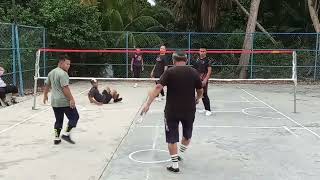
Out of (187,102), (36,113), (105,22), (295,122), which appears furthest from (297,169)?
(105,22)

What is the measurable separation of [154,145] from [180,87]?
2012mm

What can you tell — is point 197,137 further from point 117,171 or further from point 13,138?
point 13,138

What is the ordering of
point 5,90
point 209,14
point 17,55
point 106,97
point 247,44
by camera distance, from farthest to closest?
point 209,14
point 247,44
point 17,55
point 106,97
point 5,90

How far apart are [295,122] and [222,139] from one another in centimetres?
269

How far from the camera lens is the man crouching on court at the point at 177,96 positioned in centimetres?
689

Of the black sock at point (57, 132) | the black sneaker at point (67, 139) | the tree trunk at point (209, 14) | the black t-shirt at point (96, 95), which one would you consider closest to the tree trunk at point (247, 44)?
the tree trunk at point (209, 14)

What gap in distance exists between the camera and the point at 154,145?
8.62 meters

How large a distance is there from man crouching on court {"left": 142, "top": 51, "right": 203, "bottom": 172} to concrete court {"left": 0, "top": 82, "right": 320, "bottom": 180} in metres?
0.47

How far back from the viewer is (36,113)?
39.7ft

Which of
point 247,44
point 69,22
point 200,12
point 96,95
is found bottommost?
point 96,95

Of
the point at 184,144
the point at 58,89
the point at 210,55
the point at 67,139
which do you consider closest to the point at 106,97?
the point at 67,139

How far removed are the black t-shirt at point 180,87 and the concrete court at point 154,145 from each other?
2.94ft

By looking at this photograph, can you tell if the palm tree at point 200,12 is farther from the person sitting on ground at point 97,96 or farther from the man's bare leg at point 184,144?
the man's bare leg at point 184,144

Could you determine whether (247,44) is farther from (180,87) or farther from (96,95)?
(180,87)
